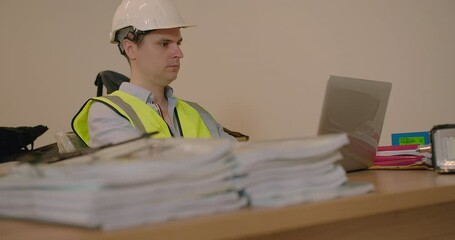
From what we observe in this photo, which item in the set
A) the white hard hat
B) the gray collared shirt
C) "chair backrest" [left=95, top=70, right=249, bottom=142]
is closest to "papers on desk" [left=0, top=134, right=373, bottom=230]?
the gray collared shirt

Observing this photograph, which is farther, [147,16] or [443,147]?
[147,16]

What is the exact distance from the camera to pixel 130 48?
2.22 m

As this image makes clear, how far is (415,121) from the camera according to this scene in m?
2.18

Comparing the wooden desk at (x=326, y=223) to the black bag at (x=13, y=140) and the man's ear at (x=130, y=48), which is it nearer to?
the man's ear at (x=130, y=48)

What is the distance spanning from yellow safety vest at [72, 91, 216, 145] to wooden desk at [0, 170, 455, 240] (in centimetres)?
99

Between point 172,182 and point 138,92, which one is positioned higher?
point 138,92

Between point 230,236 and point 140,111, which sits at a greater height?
point 140,111

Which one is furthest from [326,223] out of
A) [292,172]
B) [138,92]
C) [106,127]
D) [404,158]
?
[138,92]

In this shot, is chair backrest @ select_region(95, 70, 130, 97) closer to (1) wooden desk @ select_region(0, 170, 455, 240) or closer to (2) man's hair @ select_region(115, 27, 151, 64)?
(2) man's hair @ select_region(115, 27, 151, 64)

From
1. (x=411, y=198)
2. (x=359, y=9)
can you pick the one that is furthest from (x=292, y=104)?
(x=411, y=198)

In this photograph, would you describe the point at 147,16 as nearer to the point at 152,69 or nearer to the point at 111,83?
the point at 152,69

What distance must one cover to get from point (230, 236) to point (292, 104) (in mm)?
2070

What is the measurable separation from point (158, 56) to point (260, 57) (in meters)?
0.78

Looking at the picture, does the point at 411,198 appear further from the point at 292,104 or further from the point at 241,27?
the point at 241,27
